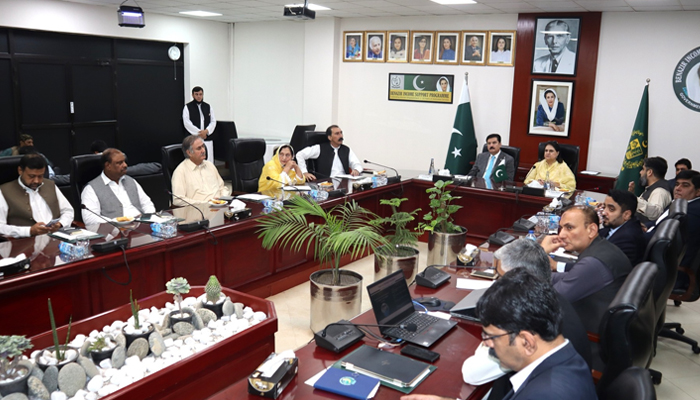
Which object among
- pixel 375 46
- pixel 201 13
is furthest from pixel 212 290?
pixel 201 13

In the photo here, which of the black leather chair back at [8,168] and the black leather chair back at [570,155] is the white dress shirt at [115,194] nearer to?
the black leather chair back at [8,168]

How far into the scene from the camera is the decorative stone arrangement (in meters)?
2.09

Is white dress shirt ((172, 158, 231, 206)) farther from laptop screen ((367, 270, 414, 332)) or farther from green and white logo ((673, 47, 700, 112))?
green and white logo ((673, 47, 700, 112))

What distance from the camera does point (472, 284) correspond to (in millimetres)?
2951

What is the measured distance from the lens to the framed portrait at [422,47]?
786 cm

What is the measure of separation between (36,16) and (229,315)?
20.1 ft

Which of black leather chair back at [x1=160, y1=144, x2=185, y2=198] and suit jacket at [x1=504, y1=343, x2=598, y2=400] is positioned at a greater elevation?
black leather chair back at [x1=160, y1=144, x2=185, y2=198]

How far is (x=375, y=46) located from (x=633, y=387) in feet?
24.1

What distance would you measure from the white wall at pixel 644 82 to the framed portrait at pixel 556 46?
0.31 metres

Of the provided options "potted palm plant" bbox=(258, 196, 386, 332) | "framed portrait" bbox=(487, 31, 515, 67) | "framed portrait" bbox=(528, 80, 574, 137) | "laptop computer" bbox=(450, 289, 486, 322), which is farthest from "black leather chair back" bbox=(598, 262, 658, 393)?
"framed portrait" bbox=(487, 31, 515, 67)

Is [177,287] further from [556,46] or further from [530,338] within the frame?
[556,46]

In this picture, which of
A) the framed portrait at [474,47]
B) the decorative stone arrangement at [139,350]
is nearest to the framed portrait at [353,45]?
the framed portrait at [474,47]

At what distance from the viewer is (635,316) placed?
71.5 inches

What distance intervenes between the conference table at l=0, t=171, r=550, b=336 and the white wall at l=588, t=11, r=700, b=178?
249cm
